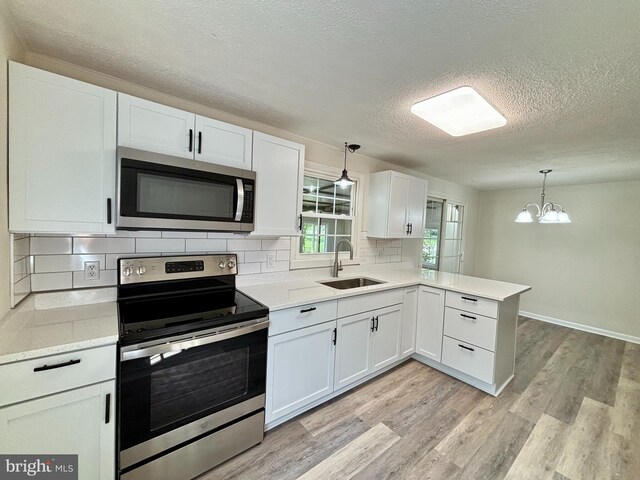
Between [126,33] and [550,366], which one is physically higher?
[126,33]

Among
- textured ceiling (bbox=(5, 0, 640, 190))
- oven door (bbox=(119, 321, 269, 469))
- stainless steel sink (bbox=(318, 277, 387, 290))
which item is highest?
textured ceiling (bbox=(5, 0, 640, 190))

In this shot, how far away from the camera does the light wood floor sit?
1.66 m

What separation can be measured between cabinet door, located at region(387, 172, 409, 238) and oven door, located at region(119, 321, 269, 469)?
2004mm

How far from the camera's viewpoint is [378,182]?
316cm

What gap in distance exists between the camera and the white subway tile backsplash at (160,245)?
182 cm

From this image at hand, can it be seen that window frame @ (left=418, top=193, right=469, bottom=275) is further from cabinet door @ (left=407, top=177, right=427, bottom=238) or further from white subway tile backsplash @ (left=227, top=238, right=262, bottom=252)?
white subway tile backsplash @ (left=227, top=238, right=262, bottom=252)

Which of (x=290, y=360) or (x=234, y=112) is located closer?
(x=290, y=360)

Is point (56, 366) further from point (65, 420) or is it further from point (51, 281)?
point (51, 281)

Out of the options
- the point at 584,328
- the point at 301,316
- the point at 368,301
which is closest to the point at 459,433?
the point at 368,301

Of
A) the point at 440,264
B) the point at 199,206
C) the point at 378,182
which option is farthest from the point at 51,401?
the point at 440,264

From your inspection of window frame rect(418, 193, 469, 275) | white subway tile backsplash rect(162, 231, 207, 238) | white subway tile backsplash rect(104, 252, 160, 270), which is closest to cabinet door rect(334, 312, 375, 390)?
white subway tile backsplash rect(162, 231, 207, 238)

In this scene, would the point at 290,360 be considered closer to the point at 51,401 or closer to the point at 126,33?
the point at 51,401

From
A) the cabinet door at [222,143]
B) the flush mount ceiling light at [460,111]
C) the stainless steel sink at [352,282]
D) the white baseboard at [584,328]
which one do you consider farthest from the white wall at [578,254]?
the cabinet door at [222,143]

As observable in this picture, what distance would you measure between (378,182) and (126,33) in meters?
2.50
